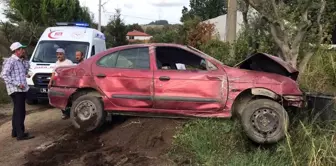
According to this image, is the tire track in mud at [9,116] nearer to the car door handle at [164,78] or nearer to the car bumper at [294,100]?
the car door handle at [164,78]

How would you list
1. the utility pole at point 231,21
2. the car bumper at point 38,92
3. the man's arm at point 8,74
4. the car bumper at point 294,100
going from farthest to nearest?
the utility pole at point 231,21
the car bumper at point 38,92
the man's arm at point 8,74
the car bumper at point 294,100

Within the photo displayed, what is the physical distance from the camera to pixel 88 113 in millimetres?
7516

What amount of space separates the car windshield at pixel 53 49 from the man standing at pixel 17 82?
408cm

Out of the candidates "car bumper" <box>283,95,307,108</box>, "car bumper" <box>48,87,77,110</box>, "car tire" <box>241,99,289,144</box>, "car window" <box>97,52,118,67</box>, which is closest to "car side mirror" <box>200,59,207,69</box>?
"car tire" <box>241,99,289,144</box>

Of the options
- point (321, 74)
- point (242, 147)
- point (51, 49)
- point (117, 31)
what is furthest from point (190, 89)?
point (117, 31)

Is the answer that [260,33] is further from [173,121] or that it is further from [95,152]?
[95,152]

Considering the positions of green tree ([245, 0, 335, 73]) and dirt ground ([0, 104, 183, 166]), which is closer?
dirt ground ([0, 104, 183, 166])

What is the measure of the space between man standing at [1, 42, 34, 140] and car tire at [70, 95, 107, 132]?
1128mm

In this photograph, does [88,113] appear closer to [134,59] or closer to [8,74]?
[134,59]

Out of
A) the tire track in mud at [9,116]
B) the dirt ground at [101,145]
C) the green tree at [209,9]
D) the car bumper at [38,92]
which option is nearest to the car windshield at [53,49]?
the car bumper at [38,92]

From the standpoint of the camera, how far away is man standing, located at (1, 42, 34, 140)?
Result: 25.6 feet

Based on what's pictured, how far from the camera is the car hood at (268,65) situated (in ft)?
23.2

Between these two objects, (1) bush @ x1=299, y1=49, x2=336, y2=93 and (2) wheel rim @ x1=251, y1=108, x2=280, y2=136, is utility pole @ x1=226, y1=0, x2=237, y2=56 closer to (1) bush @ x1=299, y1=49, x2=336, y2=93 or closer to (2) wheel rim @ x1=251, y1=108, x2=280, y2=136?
(1) bush @ x1=299, y1=49, x2=336, y2=93

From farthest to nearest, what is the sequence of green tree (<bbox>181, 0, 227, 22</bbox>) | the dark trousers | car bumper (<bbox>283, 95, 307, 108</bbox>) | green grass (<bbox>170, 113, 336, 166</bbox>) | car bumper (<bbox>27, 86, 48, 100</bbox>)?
1. green tree (<bbox>181, 0, 227, 22</bbox>)
2. car bumper (<bbox>27, 86, 48, 100</bbox>)
3. the dark trousers
4. car bumper (<bbox>283, 95, 307, 108</bbox>)
5. green grass (<bbox>170, 113, 336, 166</bbox>)
